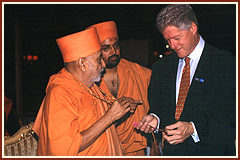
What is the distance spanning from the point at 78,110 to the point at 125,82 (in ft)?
3.15

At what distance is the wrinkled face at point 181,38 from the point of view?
2.30 meters

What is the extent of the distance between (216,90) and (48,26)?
237cm

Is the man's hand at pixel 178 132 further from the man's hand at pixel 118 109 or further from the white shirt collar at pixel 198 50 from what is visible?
the white shirt collar at pixel 198 50

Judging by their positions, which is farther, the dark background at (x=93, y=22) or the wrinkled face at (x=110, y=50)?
the wrinkled face at (x=110, y=50)

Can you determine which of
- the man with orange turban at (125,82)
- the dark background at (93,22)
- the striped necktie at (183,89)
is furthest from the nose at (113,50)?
the striped necktie at (183,89)

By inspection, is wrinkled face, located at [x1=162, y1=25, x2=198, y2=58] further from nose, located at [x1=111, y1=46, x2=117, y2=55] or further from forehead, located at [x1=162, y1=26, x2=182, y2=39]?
nose, located at [x1=111, y1=46, x2=117, y2=55]

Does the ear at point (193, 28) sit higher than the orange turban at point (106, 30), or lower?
lower

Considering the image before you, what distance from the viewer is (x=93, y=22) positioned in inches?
119

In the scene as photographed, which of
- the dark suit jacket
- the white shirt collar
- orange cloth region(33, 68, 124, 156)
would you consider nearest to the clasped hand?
the dark suit jacket

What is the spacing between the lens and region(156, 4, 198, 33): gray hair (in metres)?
2.29

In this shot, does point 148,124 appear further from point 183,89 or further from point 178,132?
point 183,89

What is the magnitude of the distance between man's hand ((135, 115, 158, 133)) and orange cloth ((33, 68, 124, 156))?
0.32 metres

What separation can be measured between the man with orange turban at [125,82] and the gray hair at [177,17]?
31.5 inches

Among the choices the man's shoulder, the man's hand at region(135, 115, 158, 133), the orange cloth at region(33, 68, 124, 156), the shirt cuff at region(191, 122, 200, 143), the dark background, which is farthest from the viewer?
the dark background
